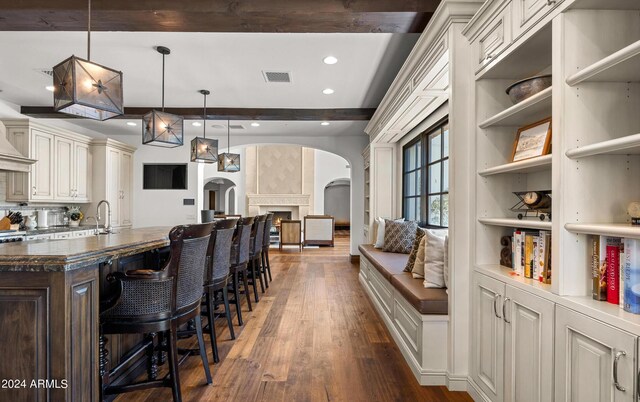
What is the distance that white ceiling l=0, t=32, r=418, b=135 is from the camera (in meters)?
3.50

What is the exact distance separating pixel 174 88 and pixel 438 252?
4163 millimetres

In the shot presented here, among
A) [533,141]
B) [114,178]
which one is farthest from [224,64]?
[114,178]

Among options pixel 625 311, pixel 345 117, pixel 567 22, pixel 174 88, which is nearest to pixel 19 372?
pixel 625 311

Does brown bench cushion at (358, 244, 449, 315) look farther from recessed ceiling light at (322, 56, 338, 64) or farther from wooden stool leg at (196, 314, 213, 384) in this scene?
recessed ceiling light at (322, 56, 338, 64)

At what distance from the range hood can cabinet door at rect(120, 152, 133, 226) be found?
221 centimetres

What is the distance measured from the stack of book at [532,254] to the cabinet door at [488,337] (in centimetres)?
15

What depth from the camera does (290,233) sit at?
9320mm

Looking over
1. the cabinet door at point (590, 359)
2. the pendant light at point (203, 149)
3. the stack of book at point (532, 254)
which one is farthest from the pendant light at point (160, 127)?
the cabinet door at point (590, 359)

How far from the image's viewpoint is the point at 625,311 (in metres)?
1.25

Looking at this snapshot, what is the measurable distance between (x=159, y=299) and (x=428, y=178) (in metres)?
3.91

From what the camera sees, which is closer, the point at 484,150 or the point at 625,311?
the point at 625,311

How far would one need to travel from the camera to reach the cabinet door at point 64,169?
5.99 meters

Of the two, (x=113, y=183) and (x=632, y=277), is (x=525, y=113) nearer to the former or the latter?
(x=632, y=277)

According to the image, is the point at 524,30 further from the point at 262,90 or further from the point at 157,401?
the point at 262,90
